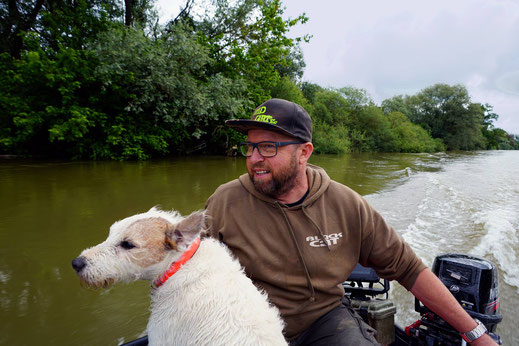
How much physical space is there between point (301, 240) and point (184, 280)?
945mm

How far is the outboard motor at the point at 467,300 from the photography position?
2496 millimetres

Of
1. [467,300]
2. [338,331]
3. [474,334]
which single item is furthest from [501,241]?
[338,331]

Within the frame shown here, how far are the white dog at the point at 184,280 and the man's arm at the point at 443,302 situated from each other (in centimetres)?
127

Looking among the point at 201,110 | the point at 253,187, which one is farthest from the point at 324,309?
the point at 201,110

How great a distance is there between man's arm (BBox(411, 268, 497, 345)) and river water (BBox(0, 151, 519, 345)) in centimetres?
235

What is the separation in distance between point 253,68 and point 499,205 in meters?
17.0

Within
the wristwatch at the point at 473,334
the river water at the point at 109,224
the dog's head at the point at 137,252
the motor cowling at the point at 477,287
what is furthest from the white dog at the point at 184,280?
the river water at the point at 109,224

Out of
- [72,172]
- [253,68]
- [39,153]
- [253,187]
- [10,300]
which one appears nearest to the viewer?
[253,187]

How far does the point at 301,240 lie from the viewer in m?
2.28

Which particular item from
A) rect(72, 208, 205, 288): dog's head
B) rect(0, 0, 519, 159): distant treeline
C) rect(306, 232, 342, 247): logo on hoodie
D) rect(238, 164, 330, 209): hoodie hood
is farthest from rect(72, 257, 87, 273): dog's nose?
rect(0, 0, 519, 159): distant treeline

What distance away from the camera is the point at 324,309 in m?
2.30

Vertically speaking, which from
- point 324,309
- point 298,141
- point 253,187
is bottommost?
point 324,309

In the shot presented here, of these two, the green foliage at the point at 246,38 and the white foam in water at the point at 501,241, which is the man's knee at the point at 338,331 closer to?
the white foam in water at the point at 501,241

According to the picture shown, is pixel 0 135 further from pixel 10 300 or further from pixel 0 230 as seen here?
pixel 10 300
